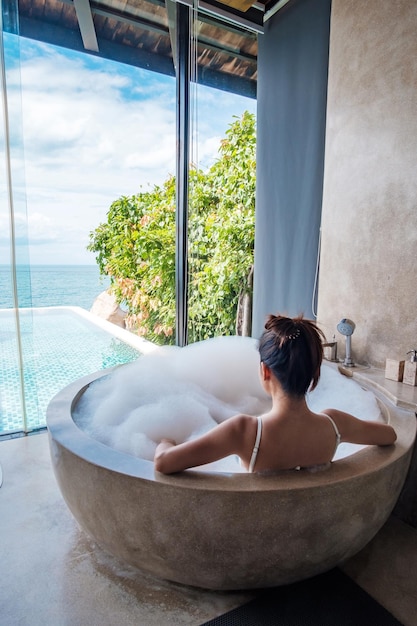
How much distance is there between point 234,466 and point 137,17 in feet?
9.98

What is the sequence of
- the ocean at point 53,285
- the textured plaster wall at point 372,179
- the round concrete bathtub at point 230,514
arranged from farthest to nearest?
the ocean at point 53,285 → the textured plaster wall at point 372,179 → the round concrete bathtub at point 230,514

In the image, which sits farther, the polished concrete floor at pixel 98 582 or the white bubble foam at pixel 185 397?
the white bubble foam at pixel 185 397

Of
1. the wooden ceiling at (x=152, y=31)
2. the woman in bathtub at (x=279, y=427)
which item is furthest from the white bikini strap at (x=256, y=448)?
the wooden ceiling at (x=152, y=31)

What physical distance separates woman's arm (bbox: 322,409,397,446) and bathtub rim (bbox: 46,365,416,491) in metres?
0.03

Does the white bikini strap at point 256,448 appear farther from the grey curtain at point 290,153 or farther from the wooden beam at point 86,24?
the wooden beam at point 86,24

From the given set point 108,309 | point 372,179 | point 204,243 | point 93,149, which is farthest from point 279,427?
point 108,309

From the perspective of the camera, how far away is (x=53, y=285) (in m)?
3.62

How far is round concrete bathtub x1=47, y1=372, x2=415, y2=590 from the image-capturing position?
1.05 m

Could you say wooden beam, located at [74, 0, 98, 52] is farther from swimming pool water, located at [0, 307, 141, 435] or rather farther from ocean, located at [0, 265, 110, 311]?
swimming pool water, located at [0, 307, 141, 435]

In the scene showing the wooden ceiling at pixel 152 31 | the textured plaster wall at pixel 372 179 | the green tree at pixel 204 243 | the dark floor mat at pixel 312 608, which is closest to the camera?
the dark floor mat at pixel 312 608

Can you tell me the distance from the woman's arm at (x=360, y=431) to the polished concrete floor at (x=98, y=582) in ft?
1.59

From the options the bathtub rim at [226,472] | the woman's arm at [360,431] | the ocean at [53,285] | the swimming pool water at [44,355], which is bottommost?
the swimming pool water at [44,355]

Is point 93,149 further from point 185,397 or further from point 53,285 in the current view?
point 185,397

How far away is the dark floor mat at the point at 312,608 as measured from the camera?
46.1 inches
